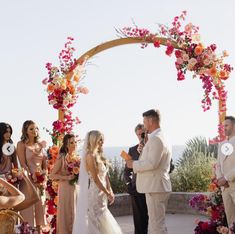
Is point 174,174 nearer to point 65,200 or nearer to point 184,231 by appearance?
point 184,231

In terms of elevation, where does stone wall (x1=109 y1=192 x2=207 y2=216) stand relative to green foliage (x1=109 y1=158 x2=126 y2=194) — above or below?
below

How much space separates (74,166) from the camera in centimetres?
765

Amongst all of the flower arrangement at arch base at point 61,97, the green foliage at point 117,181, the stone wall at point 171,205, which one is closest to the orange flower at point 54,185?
the flower arrangement at arch base at point 61,97

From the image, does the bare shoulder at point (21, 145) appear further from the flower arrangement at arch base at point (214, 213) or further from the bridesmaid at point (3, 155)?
the flower arrangement at arch base at point (214, 213)

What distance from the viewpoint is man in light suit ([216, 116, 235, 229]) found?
22.8 feet

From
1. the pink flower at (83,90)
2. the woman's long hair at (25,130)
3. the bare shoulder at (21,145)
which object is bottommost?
the bare shoulder at (21,145)

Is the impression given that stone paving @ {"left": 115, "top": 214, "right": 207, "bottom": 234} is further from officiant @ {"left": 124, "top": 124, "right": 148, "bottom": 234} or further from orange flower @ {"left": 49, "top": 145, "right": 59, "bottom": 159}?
orange flower @ {"left": 49, "top": 145, "right": 59, "bottom": 159}

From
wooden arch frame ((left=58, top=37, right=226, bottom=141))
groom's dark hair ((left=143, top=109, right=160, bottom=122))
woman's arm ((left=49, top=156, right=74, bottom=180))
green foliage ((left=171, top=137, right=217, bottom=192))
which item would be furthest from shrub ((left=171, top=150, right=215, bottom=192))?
groom's dark hair ((left=143, top=109, right=160, bottom=122))

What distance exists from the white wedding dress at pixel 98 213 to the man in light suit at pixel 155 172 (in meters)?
0.64

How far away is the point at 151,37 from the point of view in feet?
27.3

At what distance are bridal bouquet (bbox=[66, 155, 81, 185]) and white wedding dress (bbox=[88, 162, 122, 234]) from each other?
0.51m

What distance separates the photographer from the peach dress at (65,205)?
782 centimetres

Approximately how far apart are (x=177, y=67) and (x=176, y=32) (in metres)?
0.48

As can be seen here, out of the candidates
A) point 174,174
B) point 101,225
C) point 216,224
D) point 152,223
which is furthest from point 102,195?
point 174,174
